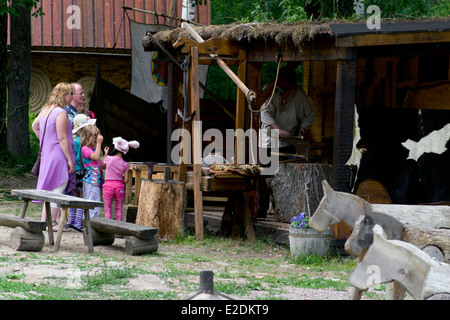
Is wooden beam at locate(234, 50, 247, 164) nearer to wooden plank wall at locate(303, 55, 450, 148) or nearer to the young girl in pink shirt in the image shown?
the young girl in pink shirt

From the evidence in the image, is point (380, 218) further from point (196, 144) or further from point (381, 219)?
point (196, 144)

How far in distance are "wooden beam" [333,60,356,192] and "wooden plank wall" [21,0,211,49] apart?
1036 centimetres

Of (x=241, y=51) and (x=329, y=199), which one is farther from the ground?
(x=241, y=51)

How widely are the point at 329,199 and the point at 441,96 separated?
603cm

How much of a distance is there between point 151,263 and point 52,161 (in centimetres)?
205

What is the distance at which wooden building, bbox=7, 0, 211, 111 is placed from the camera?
18250 mm

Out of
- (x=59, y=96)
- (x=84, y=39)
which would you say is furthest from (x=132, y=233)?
(x=84, y=39)

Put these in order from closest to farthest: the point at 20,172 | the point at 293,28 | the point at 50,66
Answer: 1. the point at 293,28
2. the point at 20,172
3. the point at 50,66

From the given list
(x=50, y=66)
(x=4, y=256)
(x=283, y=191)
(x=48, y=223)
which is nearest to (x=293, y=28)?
(x=283, y=191)

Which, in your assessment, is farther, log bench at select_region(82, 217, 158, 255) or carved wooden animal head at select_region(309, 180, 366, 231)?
log bench at select_region(82, 217, 158, 255)

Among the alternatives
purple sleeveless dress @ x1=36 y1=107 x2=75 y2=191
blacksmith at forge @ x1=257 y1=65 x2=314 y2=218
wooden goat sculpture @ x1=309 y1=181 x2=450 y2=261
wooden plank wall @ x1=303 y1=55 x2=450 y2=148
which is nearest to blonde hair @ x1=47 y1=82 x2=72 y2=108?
purple sleeveless dress @ x1=36 y1=107 x2=75 y2=191

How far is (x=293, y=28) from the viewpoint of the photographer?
→ 880 cm

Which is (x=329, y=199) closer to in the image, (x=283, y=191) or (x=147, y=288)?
(x=147, y=288)

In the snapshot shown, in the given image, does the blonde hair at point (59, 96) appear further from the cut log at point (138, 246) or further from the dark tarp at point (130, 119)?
the dark tarp at point (130, 119)
